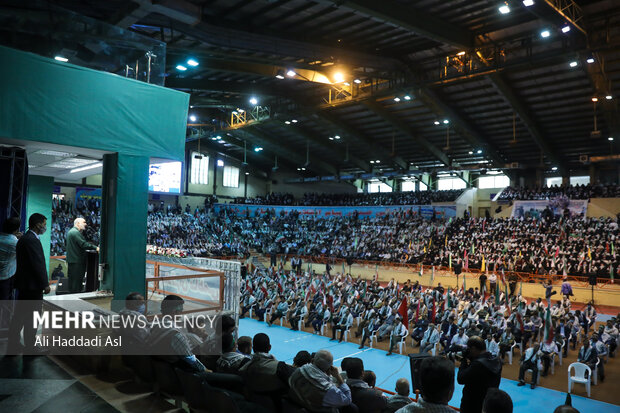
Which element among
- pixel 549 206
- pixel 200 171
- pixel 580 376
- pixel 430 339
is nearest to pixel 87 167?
pixel 430 339

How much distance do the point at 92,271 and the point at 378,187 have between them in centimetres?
3918

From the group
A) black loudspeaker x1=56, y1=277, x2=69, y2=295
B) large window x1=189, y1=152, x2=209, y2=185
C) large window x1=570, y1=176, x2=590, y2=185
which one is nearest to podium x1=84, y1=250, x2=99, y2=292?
black loudspeaker x1=56, y1=277, x2=69, y2=295

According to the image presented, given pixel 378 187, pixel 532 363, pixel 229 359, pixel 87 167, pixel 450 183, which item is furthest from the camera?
pixel 378 187

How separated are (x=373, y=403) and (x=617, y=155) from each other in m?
28.6

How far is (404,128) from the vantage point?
92.4 ft

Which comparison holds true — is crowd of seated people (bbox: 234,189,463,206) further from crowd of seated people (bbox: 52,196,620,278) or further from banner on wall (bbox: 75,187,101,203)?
banner on wall (bbox: 75,187,101,203)

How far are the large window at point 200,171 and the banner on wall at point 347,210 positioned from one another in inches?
115

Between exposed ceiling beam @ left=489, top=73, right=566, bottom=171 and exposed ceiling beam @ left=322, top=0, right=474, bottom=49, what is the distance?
377 cm

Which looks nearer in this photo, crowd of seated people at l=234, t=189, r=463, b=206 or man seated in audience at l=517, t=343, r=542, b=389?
man seated in audience at l=517, t=343, r=542, b=389

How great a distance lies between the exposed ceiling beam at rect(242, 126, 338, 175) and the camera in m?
33.7

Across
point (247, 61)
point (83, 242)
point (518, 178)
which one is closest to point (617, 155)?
point (518, 178)

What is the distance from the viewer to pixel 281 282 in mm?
21359

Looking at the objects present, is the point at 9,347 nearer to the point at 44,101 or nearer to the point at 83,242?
the point at 83,242

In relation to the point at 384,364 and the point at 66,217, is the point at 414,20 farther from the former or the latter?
the point at 66,217
